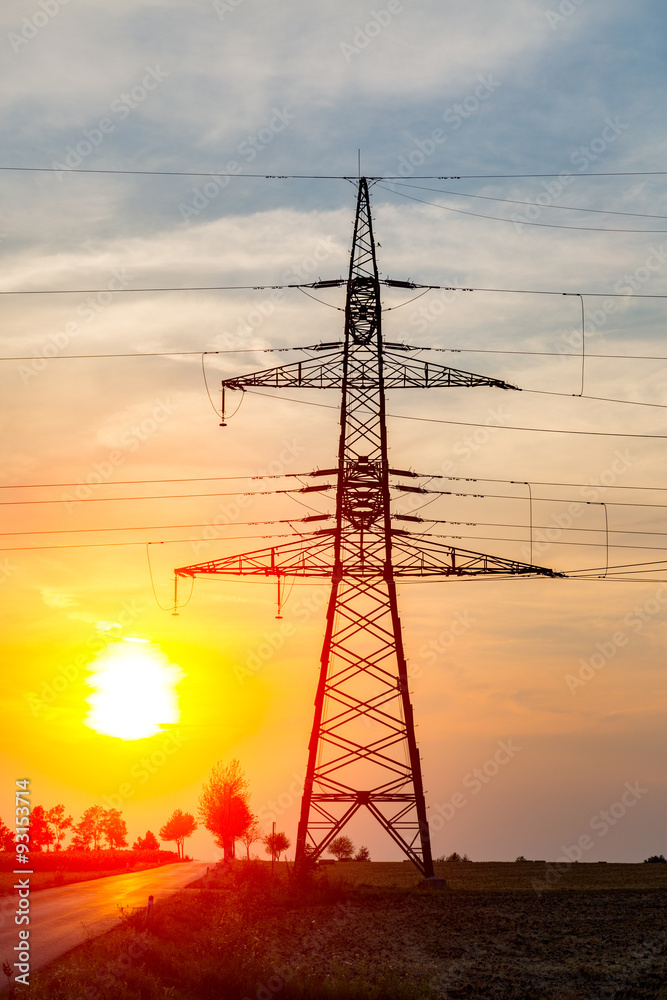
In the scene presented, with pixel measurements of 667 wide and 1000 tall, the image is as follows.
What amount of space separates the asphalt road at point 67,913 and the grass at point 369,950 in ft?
3.89

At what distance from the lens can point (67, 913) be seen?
37.5m

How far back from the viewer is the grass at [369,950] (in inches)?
912

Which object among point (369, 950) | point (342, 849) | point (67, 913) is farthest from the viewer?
point (342, 849)

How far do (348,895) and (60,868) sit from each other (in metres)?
43.3

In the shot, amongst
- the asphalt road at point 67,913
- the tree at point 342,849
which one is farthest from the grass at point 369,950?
the tree at point 342,849

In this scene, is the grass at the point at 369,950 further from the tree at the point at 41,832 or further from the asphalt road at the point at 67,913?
the tree at the point at 41,832

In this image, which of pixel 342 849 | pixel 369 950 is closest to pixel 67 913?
pixel 369 950

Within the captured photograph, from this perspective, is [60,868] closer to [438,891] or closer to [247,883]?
[247,883]

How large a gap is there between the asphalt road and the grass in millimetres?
1186

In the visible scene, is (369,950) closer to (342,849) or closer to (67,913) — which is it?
(67,913)

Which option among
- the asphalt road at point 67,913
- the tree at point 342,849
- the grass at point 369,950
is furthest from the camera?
the tree at point 342,849

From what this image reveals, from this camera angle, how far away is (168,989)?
22656mm

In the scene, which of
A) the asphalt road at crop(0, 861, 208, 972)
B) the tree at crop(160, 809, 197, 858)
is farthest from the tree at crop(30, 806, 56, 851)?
the asphalt road at crop(0, 861, 208, 972)

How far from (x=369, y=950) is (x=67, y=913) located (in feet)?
46.6
